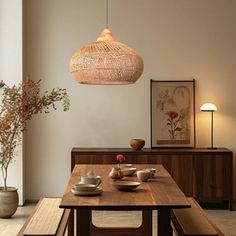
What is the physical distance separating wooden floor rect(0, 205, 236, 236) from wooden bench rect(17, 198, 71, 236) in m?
0.92

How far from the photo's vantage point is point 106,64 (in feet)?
15.1

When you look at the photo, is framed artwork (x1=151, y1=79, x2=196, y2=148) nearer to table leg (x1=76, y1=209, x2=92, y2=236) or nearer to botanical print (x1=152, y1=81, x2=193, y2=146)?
botanical print (x1=152, y1=81, x2=193, y2=146)

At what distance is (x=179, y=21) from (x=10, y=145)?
9.30 ft

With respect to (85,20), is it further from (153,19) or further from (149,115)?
(149,115)

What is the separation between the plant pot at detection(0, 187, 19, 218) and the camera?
6410 millimetres

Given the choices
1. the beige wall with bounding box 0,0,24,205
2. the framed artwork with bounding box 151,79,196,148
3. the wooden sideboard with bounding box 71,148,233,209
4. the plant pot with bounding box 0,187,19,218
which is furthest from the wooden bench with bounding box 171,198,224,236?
the beige wall with bounding box 0,0,24,205

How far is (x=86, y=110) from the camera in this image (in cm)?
751

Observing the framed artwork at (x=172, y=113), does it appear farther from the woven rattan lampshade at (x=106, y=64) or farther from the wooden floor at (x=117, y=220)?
the woven rattan lampshade at (x=106, y=64)

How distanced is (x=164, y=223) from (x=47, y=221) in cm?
107

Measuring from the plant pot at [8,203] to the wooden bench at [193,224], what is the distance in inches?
92.0

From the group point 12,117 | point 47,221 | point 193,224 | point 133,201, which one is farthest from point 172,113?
point 133,201

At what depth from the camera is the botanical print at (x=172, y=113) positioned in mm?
7438

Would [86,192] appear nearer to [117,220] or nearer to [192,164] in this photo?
[117,220]

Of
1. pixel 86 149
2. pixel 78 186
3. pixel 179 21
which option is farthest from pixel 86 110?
pixel 78 186
